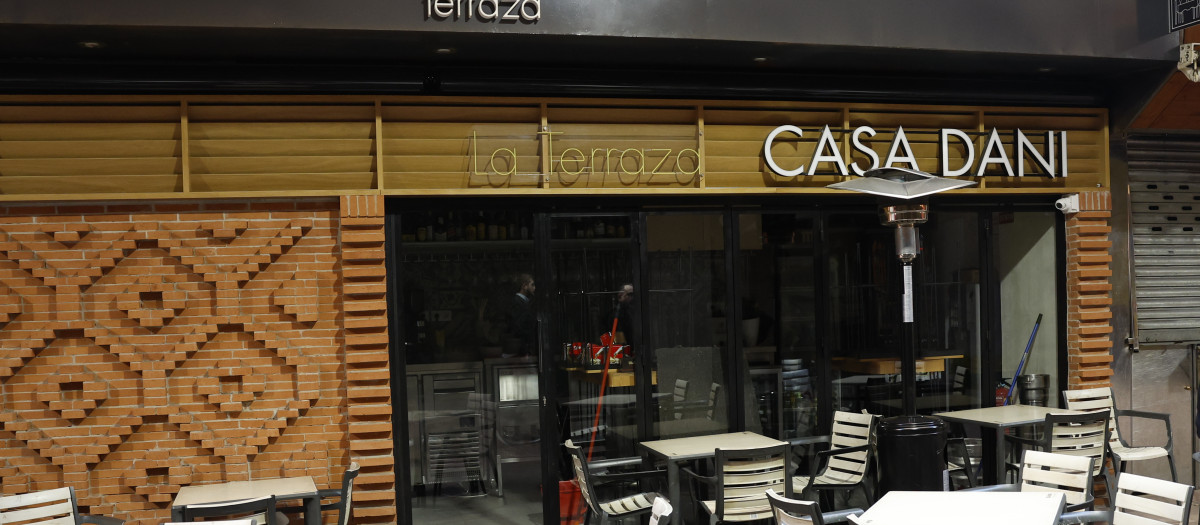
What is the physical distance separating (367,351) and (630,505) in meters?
2.07

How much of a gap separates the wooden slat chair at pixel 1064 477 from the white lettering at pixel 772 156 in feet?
8.61

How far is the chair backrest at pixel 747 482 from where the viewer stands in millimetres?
5809

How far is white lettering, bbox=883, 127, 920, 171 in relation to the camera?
24.0ft

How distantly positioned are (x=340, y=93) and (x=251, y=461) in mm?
2561

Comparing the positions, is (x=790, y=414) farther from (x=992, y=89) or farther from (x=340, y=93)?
(x=340, y=93)

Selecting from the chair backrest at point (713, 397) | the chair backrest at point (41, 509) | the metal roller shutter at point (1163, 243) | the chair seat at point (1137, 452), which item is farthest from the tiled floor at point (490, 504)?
the metal roller shutter at point (1163, 243)

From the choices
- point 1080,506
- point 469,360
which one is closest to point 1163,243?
point 1080,506

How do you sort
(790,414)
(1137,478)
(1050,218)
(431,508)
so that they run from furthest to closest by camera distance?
(1050,218)
(790,414)
(431,508)
(1137,478)

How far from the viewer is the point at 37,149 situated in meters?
6.04

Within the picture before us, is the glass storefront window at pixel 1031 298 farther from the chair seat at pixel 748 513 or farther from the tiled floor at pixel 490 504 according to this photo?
the tiled floor at pixel 490 504

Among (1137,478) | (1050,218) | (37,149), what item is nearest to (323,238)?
(37,149)

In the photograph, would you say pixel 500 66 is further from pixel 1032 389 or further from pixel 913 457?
pixel 1032 389

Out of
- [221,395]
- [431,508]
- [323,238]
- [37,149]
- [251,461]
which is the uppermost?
[37,149]

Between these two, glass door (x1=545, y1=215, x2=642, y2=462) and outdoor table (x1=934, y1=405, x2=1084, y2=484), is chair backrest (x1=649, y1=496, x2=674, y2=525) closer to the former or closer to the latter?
glass door (x1=545, y1=215, x2=642, y2=462)
